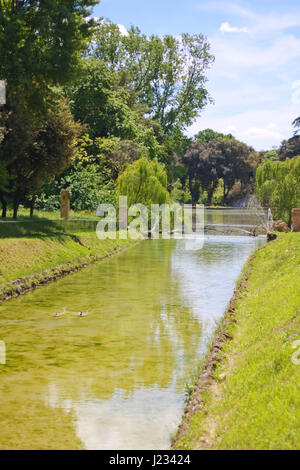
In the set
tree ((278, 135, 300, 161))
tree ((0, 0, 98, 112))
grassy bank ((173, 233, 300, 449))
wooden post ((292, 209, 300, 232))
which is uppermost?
tree ((278, 135, 300, 161))

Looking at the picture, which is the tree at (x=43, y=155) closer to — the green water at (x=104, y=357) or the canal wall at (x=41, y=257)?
Result: the canal wall at (x=41, y=257)

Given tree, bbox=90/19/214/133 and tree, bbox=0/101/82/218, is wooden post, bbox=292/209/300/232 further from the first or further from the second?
tree, bbox=90/19/214/133

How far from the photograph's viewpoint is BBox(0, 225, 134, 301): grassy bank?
58.4 feet

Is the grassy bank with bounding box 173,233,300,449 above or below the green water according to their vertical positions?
above

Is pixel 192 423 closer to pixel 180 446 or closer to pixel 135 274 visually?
pixel 180 446

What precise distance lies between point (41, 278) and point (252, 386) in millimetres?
13143

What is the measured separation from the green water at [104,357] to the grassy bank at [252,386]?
0.43 m

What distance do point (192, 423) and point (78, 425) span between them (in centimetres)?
141

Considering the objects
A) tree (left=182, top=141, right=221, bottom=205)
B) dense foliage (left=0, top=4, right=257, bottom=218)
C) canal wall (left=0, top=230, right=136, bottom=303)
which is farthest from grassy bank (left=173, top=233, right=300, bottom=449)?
tree (left=182, top=141, right=221, bottom=205)

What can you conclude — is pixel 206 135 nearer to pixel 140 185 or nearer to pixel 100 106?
pixel 100 106

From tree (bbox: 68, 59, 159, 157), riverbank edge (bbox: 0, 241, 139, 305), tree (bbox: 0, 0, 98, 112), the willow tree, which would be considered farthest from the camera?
tree (bbox: 68, 59, 159, 157)

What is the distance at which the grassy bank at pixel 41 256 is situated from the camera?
17.8m

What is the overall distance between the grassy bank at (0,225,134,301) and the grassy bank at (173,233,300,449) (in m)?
7.67
